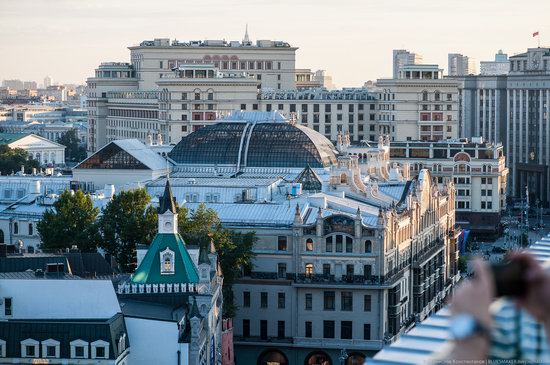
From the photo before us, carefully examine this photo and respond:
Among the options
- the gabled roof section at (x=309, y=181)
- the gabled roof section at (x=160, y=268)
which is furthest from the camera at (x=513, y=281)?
the gabled roof section at (x=309, y=181)

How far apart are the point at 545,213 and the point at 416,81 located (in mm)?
23954

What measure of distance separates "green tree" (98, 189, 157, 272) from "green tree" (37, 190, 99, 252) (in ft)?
2.76

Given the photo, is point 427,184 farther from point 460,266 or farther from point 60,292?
Result: point 60,292

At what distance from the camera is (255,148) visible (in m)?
116

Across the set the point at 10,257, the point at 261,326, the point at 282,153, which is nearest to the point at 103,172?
the point at 282,153

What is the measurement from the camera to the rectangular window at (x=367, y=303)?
83.6 meters

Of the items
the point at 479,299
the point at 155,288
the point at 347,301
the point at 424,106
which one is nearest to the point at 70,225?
the point at 347,301

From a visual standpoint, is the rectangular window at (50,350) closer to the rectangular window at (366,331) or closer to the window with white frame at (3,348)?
the window with white frame at (3,348)

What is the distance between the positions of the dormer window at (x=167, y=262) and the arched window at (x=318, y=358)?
16632 mm

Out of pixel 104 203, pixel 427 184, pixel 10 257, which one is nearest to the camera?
pixel 10 257

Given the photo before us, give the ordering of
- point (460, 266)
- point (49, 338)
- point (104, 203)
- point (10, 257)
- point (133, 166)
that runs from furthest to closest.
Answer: point (460, 266)
point (133, 166)
point (104, 203)
point (10, 257)
point (49, 338)

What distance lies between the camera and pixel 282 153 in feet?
379

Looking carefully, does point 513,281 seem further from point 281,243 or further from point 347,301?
point 281,243

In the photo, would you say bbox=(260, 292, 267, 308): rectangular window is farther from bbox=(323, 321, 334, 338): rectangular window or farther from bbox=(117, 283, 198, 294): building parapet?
bbox=(117, 283, 198, 294): building parapet
